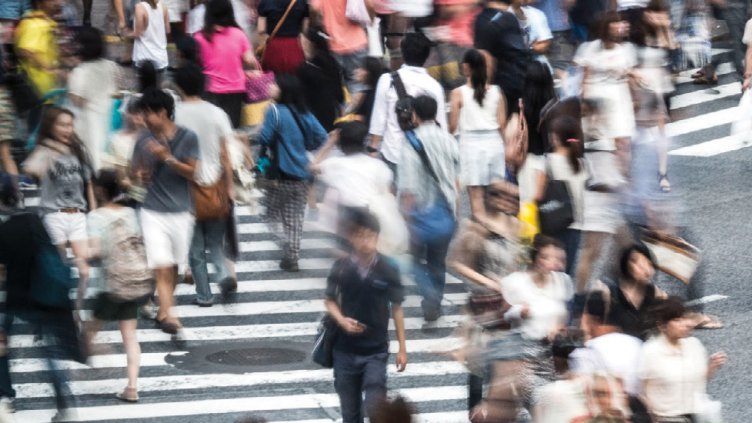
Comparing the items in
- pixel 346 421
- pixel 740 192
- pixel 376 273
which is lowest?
pixel 740 192

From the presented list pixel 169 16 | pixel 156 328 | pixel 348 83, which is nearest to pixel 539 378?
pixel 156 328

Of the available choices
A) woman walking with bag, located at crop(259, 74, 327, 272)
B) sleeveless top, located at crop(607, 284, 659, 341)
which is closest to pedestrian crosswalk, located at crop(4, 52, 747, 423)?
woman walking with bag, located at crop(259, 74, 327, 272)

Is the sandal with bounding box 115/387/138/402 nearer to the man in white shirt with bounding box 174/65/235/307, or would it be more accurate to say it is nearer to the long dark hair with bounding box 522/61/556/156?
the man in white shirt with bounding box 174/65/235/307

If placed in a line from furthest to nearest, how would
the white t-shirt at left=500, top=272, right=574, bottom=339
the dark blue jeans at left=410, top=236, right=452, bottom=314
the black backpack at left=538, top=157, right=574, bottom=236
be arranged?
the dark blue jeans at left=410, top=236, right=452, bottom=314 < the black backpack at left=538, top=157, right=574, bottom=236 < the white t-shirt at left=500, top=272, right=574, bottom=339

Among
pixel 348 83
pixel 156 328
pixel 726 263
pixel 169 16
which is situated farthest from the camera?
pixel 169 16

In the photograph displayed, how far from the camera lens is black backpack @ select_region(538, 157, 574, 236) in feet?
40.9

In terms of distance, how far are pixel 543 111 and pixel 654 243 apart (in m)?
2.44

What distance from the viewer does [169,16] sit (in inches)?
786

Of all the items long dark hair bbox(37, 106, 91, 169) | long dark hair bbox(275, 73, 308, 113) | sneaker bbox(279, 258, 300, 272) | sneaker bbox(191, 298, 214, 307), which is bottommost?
sneaker bbox(279, 258, 300, 272)

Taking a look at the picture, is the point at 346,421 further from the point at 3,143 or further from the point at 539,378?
the point at 3,143

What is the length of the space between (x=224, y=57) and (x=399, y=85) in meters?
3.14

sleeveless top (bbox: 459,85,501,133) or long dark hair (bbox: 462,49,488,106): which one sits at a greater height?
long dark hair (bbox: 462,49,488,106)

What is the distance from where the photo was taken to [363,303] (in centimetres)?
1007

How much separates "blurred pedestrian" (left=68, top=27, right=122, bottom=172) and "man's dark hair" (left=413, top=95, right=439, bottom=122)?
3553 mm
